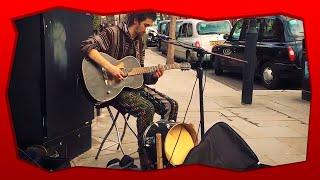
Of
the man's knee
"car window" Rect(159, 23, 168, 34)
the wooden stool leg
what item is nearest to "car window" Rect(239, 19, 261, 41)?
"car window" Rect(159, 23, 168, 34)

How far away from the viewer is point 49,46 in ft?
9.06

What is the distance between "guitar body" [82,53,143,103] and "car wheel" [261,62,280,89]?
71 centimetres

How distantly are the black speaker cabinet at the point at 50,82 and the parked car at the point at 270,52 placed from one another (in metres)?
0.76

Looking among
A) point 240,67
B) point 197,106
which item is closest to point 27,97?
point 197,106

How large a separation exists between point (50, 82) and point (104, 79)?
0.42m

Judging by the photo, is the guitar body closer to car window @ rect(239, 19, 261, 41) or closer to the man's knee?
the man's knee

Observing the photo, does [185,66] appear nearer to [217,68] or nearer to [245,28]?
[217,68]

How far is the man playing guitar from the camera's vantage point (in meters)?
2.39

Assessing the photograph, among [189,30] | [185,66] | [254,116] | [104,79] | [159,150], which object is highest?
[189,30]

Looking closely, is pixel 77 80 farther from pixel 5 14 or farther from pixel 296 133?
pixel 296 133

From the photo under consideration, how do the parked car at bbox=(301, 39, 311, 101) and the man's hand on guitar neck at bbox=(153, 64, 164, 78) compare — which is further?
the man's hand on guitar neck at bbox=(153, 64, 164, 78)

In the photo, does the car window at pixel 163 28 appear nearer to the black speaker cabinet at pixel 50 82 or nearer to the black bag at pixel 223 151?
the black speaker cabinet at pixel 50 82

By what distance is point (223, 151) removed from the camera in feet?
8.12

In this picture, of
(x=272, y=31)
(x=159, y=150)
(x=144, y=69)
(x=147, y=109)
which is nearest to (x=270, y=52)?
(x=272, y=31)
